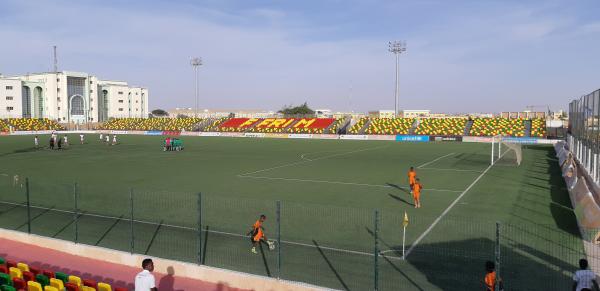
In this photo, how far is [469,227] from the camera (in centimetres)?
1592

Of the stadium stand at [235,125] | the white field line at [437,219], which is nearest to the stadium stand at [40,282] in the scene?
the white field line at [437,219]

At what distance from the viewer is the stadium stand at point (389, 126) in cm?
7753

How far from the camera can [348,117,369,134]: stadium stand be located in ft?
262

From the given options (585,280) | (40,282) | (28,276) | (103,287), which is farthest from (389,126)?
(103,287)

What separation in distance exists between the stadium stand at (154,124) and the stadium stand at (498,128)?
53.7 meters

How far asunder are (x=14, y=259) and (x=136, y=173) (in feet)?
56.5

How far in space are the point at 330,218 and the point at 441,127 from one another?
6245 centimetres

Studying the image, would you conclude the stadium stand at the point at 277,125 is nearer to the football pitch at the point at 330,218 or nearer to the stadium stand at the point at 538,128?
the stadium stand at the point at 538,128

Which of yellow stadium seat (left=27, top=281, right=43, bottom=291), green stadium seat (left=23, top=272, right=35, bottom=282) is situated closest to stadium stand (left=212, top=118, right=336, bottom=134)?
green stadium seat (left=23, top=272, right=35, bottom=282)

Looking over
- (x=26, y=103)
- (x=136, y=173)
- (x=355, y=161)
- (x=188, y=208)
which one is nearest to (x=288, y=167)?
(x=355, y=161)

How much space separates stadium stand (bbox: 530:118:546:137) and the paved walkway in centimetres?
6603

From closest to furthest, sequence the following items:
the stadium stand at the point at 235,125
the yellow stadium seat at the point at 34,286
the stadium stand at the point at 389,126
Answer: the yellow stadium seat at the point at 34,286
the stadium stand at the point at 389,126
the stadium stand at the point at 235,125

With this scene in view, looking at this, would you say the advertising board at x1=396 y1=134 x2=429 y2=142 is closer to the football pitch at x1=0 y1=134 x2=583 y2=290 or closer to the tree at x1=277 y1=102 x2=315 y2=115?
the football pitch at x1=0 y1=134 x2=583 y2=290

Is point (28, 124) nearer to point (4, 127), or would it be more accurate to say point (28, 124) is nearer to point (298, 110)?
point (4, 127)
